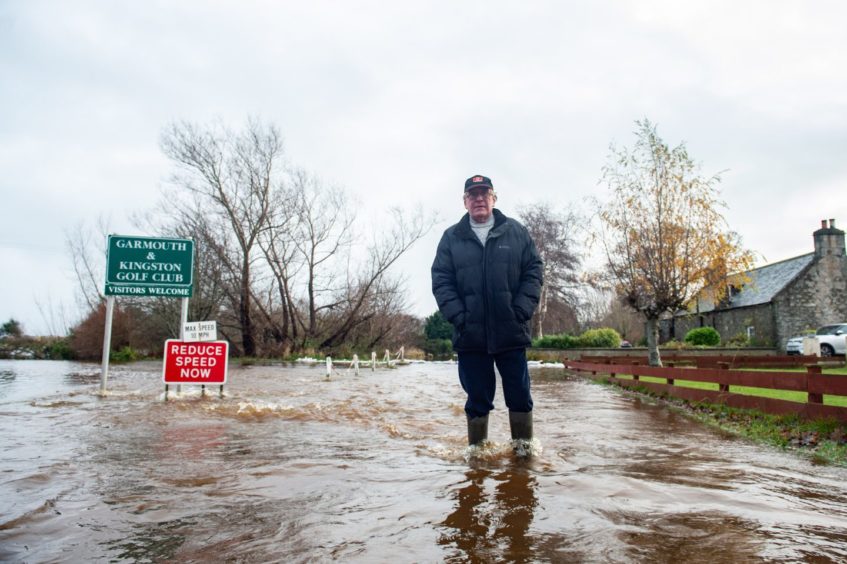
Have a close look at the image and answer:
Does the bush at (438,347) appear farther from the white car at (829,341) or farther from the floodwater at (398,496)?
the floodwater at (398,496)

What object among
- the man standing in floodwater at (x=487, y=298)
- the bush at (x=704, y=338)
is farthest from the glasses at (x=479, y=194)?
the bush at (x=704, y=338)

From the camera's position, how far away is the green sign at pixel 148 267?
967cm

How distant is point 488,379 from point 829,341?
26.2m

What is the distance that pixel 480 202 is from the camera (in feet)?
14.3

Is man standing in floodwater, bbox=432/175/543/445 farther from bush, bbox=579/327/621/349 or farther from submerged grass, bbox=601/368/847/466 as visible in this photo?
bush, bbox=579/327/621/349

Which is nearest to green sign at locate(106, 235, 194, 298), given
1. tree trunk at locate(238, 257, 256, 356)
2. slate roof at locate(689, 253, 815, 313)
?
tree trunk at locate(238, 257, 256, 356)

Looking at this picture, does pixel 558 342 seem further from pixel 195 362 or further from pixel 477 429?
pixel 477 429

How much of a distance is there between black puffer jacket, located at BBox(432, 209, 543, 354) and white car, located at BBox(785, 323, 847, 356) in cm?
2460

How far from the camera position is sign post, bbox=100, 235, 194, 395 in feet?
31.7

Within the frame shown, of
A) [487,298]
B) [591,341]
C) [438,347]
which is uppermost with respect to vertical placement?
[487,298]

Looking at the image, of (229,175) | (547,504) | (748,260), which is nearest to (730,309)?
(748,260)

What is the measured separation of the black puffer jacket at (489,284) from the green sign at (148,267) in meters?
6.86

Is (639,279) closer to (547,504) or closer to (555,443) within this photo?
(555,443)

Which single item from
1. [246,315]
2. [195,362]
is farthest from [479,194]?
[246,315]
